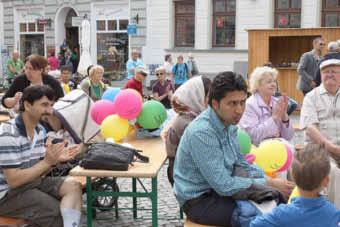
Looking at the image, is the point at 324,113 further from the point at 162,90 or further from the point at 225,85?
the point at 162,90

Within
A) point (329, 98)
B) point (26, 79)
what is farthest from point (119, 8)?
point (329, 98)

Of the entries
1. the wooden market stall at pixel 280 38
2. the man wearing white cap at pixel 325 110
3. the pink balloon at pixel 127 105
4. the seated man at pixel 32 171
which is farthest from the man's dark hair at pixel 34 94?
the wooden market stall at pixel 280 38

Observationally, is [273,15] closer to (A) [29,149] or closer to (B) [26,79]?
(B) [26,79]

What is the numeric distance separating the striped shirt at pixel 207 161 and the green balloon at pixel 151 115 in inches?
79.8

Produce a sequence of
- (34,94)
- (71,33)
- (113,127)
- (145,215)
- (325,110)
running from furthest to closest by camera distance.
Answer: (71,33) → (145,215) → (113,127) → (325,110) → (34,94)

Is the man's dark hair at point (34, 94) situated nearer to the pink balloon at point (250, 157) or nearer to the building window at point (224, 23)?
the pink balloon at point (250, 157)

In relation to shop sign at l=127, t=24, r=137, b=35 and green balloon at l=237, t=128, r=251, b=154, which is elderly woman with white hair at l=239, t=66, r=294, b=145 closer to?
green balloon at l=237, t=128, r=251, b=154

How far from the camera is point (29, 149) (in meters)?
3.63

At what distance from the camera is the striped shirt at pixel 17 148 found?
3453 millimetres

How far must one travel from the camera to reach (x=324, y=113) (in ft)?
15.2

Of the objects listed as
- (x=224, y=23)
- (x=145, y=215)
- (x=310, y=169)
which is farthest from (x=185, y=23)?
(x=310, y=169)

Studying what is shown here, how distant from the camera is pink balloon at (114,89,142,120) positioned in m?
4.92

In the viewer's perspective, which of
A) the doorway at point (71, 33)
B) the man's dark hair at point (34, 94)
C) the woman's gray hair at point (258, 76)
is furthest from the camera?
the doorway at point (71, 33)

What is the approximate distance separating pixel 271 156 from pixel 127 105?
4.97 feet
